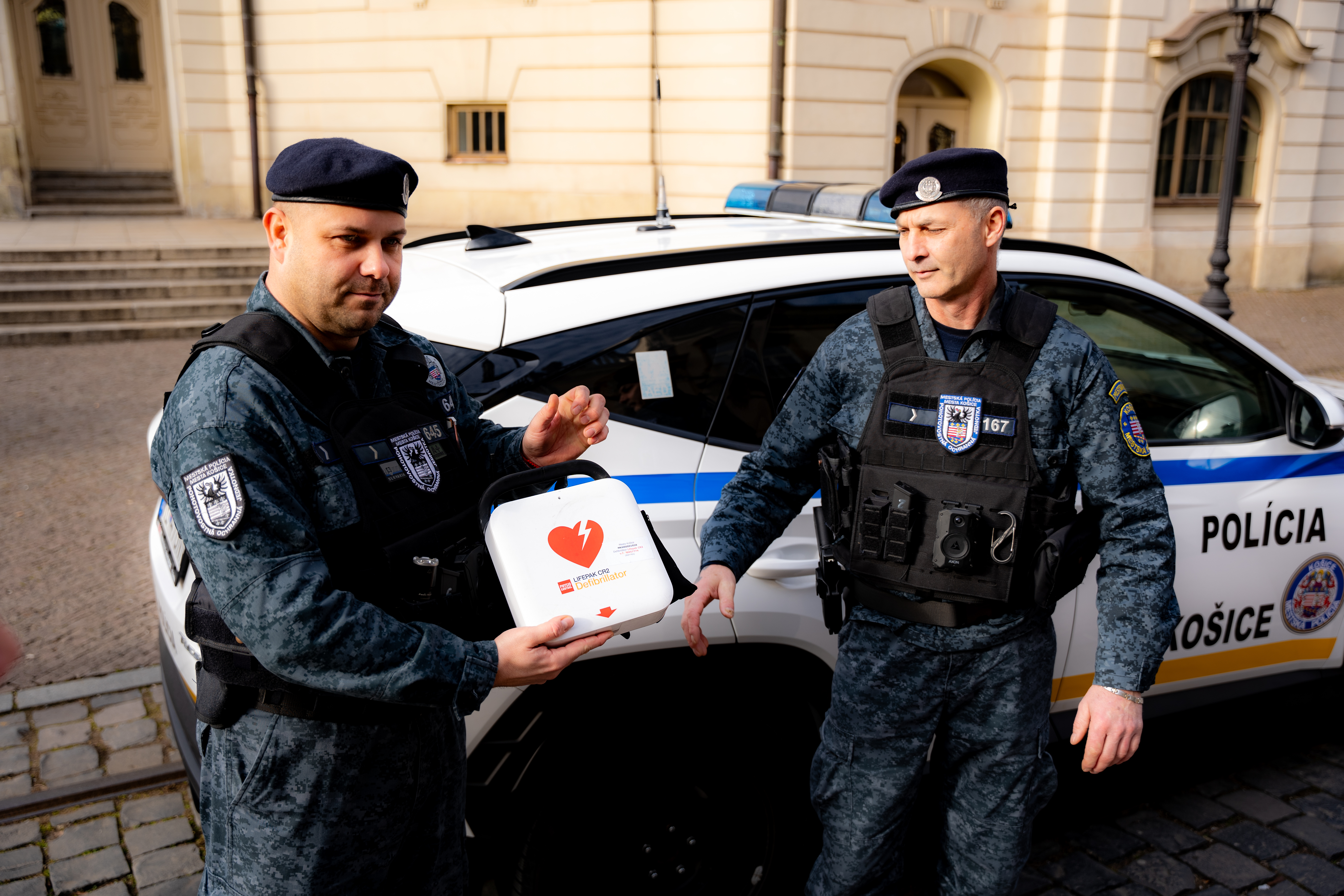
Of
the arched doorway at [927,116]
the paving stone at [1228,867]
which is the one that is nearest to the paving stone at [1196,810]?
the paving stone at [1228,867]

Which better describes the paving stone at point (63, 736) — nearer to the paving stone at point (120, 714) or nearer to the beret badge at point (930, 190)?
the paving stone at point (120, 714)

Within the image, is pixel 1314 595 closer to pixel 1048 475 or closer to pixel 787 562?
pixel 1048 475

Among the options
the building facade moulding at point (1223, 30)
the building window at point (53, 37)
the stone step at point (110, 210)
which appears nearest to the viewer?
the building facade moulding at point (1223, 30)

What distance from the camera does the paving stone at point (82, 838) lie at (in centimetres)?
300

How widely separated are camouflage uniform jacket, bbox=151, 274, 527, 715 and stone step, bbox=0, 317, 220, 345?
9248 millimetres

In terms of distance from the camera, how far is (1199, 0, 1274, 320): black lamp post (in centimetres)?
938

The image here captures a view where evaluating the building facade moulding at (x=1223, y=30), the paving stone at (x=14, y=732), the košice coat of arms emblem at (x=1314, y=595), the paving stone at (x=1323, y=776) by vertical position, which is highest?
the building facade moulding at (x=1223, y=30)

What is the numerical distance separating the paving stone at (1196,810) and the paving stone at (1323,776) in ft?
1.24

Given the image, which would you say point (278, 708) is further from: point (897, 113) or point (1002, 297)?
point (897, 113)

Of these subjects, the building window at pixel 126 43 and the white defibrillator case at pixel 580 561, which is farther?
the building window at pixel 126 43

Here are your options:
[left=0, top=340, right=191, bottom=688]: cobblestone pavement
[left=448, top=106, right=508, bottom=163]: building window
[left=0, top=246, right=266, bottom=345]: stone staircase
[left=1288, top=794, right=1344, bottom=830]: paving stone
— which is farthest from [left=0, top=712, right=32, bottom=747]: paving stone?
[left=448, top=106, right=508, bottom=163]: building window

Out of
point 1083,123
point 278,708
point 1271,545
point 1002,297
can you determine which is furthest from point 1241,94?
point 278,708

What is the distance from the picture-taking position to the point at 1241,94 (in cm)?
966

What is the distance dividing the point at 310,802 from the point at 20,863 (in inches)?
72.3
